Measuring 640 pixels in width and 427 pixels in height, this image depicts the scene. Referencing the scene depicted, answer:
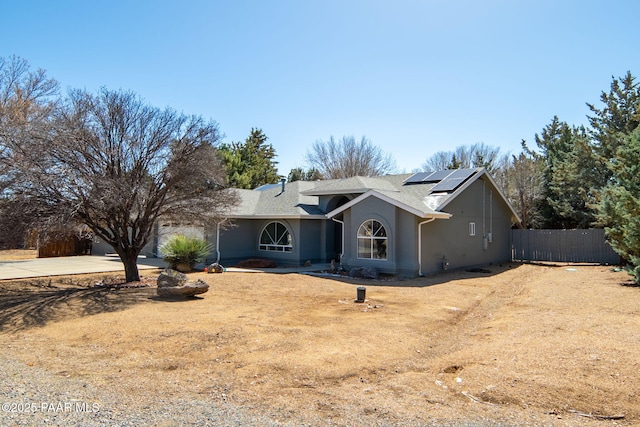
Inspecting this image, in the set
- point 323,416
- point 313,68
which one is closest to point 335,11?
point 313,68

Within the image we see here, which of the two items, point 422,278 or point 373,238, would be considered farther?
point 373,238

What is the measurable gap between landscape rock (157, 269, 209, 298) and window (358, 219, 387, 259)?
742 cm

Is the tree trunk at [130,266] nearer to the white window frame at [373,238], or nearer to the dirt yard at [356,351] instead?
the dirt yard at [356,351]

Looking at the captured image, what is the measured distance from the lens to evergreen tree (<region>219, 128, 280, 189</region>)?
34.7m

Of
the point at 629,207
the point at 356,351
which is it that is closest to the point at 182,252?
the point at 356,351

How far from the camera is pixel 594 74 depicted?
1417 cm

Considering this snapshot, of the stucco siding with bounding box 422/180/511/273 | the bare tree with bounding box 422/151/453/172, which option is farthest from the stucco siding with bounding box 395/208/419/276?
the bare tree with bounding box 422/151/453/172

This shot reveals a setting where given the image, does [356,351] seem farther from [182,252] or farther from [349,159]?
[349,159]

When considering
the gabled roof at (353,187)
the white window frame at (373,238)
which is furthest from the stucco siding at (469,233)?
the gabled roof at (353,187)

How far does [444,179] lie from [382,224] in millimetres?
5329

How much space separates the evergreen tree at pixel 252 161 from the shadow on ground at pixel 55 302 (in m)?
21.1

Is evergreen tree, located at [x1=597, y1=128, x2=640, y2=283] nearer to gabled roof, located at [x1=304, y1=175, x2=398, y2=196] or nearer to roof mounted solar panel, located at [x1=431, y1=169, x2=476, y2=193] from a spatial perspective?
roof mounted solar panel, located at [x1=431, y1=169, x2=476, y2=193]

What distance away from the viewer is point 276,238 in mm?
20594

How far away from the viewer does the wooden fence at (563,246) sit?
2148 centimetres
